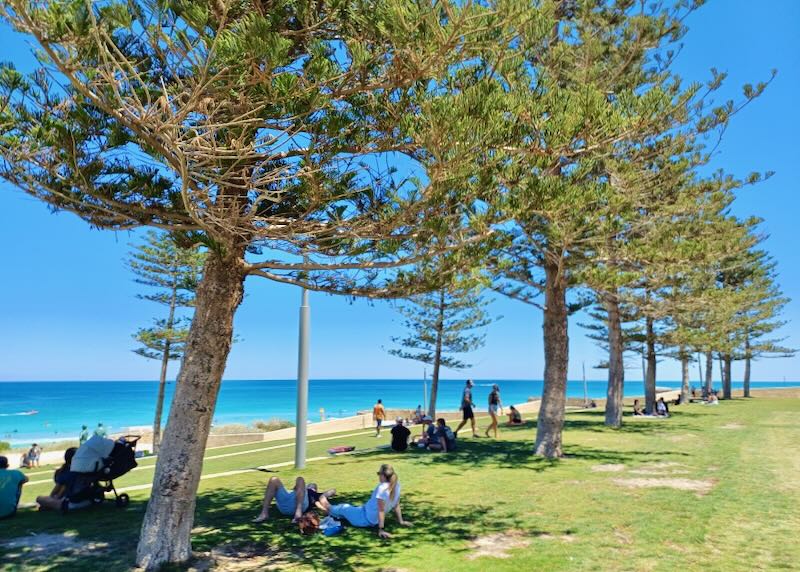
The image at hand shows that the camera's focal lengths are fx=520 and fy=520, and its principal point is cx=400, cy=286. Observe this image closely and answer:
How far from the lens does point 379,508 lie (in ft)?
19.1

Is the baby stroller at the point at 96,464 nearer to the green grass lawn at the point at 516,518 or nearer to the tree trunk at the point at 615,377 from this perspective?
the green grass lawn at the point at 516,518

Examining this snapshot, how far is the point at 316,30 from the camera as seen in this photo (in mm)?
5027

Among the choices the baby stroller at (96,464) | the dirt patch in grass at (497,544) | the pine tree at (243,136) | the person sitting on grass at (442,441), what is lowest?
the person sitting on grass at (442,441)

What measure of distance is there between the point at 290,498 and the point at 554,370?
20.6 feet

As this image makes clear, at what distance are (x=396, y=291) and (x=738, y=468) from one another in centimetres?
757

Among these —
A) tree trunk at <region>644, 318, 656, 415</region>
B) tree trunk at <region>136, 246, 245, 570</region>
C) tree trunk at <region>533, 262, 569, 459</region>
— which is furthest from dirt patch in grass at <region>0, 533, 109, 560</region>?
tree trunk at <region>644, 318, 656, 415</region>

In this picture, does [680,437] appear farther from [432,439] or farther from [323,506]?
[323,506]

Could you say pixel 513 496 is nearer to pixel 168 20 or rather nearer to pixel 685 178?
pixel 168 20

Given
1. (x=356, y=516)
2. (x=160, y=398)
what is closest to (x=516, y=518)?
(x=356, y=516)

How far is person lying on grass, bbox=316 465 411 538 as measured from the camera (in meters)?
5.85

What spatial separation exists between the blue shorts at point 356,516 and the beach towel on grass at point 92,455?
118 inches

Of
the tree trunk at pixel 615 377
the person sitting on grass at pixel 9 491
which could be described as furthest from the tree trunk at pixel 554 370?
the person sitting on grass at pixel 9 491

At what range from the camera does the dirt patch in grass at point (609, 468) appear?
914cm

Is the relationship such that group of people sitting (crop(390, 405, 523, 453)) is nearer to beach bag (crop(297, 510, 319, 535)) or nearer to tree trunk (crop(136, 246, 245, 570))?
beach bag (crop(297, 510, 319, 535))
